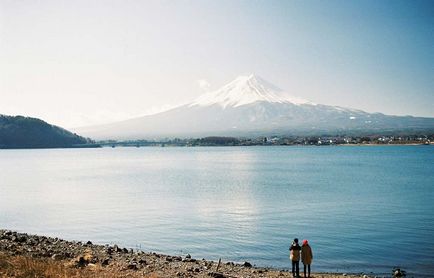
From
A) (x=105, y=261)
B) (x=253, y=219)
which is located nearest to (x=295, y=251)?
(x=105, y=261)

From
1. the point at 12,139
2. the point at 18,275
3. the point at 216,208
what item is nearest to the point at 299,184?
the point at 216,208

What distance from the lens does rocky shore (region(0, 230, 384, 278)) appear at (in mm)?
12905

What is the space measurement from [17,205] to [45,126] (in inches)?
6533

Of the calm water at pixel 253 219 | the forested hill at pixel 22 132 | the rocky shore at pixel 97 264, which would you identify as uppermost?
the forested hill at pixel 22 132

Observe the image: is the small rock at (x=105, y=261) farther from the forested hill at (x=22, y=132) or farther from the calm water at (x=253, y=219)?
the forested hill at (x=22, y=132)

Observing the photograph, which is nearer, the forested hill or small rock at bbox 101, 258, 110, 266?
small rock at bbox 101, 258, 110, 266

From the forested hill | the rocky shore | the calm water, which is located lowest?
the calm water

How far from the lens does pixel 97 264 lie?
15.2 meters

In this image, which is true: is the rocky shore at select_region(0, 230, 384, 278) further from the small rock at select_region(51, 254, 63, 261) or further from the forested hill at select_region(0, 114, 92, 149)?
the forested hill at select_region(0, 114, 92, 149)

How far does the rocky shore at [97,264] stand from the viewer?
42.3 ft

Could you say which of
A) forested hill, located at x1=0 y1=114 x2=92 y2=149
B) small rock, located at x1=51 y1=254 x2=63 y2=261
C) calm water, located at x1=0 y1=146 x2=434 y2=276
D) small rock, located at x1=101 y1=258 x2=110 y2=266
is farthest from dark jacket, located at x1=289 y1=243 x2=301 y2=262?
forested hill, located at x1=0 y1=114 x2=92 y2=149

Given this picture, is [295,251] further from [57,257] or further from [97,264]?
[57,257]

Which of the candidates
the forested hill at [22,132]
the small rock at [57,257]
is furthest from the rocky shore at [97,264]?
the forested hill at [22,132]

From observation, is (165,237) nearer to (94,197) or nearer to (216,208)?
(216,208)
